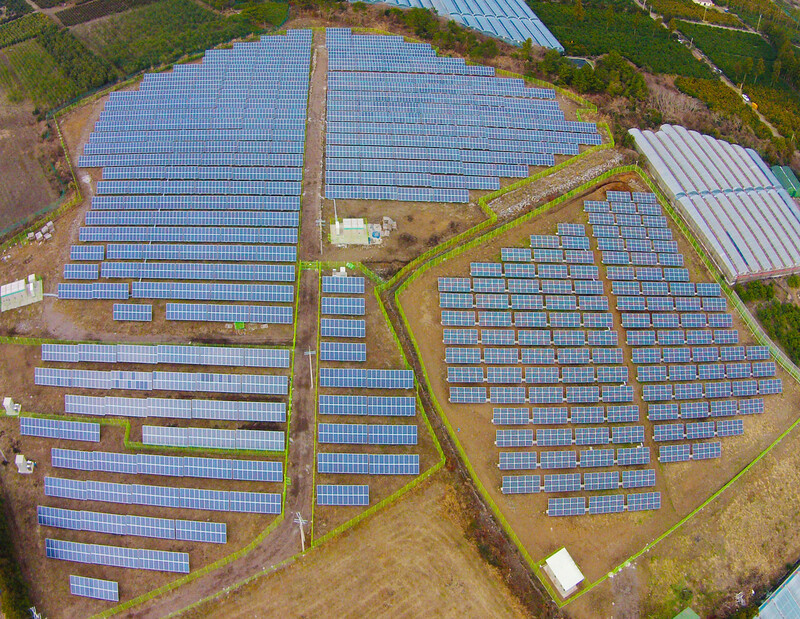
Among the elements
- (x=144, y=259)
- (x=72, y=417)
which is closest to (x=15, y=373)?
(x=72, y=417)

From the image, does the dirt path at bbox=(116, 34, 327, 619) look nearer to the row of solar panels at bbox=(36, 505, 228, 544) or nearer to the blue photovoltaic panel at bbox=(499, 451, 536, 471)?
the row of solar panels at bbox=(36, 505, 228, 544)

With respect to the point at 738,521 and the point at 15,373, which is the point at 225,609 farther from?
the point at 738,521

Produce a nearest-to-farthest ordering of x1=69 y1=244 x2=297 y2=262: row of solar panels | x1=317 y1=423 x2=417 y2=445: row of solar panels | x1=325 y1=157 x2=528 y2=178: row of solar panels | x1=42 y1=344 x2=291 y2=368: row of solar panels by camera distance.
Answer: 1. x1=317 y1=423 x2=417 y2=445: row of solar panels
2. x1=42 y1=344 x2=291 y2=368: row of solar panels
3. x1=69 y1=244 x2=297 y2=262: row of solar panels
4. x1=325 y1=157 x2=528 y2=178: row of solar panels

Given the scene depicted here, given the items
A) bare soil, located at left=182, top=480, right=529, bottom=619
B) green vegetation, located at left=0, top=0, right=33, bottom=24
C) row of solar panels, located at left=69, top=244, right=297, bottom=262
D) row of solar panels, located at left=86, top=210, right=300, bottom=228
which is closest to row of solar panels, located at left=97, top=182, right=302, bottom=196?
row of solar panels, located at left=86, top=210, right=300, bottom=228

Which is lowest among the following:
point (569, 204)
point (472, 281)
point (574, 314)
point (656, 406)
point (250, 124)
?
point (656, 406)

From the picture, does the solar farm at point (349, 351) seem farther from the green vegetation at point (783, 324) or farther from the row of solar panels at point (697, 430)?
the green vegetation at point (783, 324)

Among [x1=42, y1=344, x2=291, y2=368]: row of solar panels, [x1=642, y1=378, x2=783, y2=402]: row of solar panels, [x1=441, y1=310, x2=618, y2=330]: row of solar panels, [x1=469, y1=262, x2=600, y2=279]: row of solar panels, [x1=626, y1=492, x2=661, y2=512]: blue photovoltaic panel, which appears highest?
→ [x1=469, y1=262, x2=600, y2=279]: row of solar panels

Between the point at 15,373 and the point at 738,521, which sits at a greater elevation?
the point at 15,373
